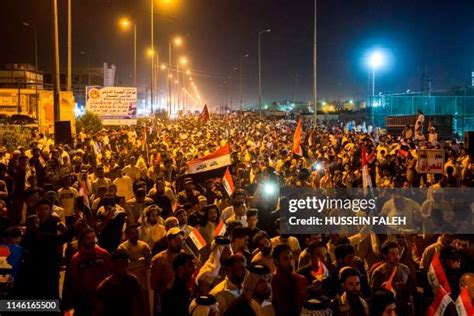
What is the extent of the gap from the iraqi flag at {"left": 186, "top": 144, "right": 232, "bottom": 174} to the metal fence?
2099 cm

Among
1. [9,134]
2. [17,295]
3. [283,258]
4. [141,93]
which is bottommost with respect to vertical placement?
[17,295]

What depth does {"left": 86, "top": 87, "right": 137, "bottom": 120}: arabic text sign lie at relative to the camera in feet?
85.3

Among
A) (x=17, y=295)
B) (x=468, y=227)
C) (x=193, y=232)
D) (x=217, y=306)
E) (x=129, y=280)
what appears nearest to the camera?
(x=217, y=306)

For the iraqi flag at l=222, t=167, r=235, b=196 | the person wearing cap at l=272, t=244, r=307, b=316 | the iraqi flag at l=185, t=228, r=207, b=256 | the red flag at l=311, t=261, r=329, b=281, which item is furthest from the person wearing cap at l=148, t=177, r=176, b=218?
the person wearing cap at l=272, t=244, r=307, b=316

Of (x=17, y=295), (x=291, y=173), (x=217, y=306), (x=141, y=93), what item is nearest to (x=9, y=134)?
(x=291, y=173)

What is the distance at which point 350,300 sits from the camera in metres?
5.60

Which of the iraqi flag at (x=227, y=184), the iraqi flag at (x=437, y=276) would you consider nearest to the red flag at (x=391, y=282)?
the iraqi flag at (x=437, y=276)

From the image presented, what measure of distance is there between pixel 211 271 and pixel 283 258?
837 mm

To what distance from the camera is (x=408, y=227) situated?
30.0 ft

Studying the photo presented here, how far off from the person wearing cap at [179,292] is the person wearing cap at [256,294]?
664mm

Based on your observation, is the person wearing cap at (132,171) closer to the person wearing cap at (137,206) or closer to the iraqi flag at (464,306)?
the person wearing cap at (137,206)

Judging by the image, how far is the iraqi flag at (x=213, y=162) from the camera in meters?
12.2

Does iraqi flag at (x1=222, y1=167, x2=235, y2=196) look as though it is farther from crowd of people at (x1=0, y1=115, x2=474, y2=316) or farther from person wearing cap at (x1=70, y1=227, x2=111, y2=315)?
person wearing cap at (x1=70, y1=227, x2=111, y2=315)

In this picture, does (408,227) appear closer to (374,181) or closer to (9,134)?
(374,181)
